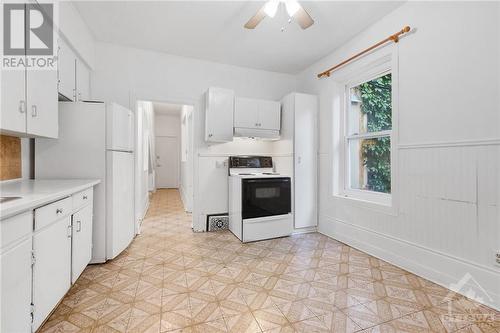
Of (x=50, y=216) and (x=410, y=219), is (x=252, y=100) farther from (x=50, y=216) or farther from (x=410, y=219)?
(x=50, y=216)

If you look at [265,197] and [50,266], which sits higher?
[265,197]

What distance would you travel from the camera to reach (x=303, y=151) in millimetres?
3287

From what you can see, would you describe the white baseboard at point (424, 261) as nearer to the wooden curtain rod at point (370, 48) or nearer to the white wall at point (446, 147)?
the white wall at point (446, 147)

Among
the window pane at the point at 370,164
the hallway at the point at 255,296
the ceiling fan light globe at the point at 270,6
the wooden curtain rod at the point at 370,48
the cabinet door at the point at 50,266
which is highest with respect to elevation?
the ceiling fan light globe at the point at 270,6

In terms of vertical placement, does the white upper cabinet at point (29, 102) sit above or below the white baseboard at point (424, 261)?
above

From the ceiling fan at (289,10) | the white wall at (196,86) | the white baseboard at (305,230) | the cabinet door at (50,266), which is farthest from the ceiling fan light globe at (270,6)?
the white baseboard at (305,230)

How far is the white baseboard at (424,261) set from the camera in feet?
5.43

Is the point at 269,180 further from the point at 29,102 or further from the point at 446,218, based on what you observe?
the point at 29,102

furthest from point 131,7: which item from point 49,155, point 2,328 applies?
point 2,328

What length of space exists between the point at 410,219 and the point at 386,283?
67 cm

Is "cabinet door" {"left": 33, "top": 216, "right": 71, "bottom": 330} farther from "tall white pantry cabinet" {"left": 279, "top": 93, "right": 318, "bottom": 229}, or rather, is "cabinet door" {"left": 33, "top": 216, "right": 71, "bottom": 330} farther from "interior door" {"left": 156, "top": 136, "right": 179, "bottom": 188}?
"interior door" {"left": 156, "top": 136, "right": 179, "bottom": 188}

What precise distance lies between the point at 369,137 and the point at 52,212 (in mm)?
3081

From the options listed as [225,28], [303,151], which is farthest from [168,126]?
[303,151]

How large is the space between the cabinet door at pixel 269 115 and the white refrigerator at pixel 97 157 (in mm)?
1845
